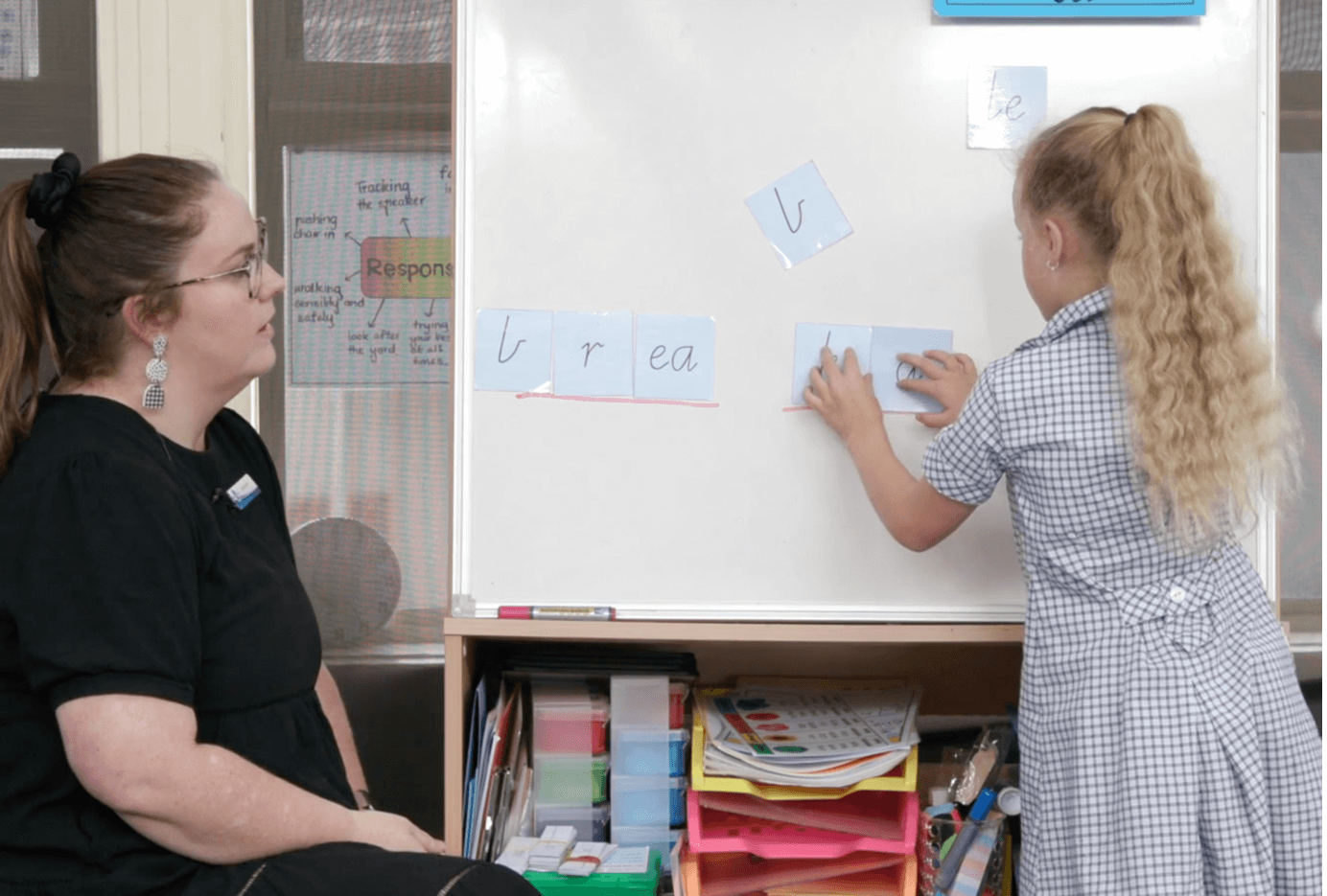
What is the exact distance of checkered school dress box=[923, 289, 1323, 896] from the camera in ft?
3.55

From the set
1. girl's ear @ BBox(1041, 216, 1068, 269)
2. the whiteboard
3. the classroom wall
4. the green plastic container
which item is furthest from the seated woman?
girl's ear @ BBox(1041, 216, 1068, 269)

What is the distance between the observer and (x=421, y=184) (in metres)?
1.72

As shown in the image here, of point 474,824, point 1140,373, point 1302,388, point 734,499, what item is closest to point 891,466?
point 734,499

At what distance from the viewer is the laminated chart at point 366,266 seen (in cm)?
172

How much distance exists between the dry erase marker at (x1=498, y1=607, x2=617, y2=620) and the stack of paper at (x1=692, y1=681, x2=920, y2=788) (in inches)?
7.7

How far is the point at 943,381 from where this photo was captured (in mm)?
1345

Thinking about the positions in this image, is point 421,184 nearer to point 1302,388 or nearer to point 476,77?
point 476,77

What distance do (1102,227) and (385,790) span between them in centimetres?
131

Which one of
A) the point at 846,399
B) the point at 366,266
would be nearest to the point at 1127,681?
the point at 846,399

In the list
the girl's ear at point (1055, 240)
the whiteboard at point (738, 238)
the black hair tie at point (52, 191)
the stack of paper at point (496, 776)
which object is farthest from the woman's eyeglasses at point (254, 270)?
the girl's ear at point (1055, 240)

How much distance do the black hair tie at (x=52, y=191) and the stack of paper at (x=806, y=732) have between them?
882 millimetres

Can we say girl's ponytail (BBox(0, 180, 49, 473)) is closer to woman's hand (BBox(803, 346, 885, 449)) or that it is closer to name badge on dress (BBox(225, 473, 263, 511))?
name badge on dress (BBox(225, 473, 263, 511))

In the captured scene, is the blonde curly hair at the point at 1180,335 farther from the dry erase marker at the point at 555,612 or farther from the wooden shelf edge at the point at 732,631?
the dry erase marker at the point at 555,612

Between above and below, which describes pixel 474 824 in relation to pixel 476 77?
below
